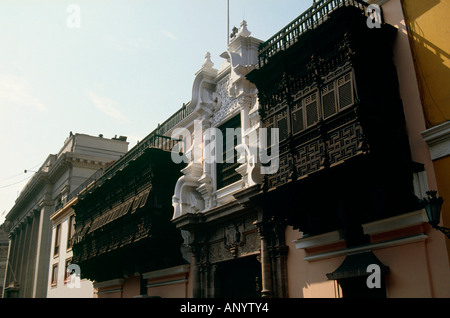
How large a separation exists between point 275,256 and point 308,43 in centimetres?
527

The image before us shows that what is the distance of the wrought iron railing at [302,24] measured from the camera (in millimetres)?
11172

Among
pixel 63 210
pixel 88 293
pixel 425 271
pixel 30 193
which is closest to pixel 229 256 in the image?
pixel 425 271

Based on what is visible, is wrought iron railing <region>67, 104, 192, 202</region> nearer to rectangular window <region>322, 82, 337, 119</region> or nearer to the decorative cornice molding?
rectangular window <region>322, 82, 337, 119</region>

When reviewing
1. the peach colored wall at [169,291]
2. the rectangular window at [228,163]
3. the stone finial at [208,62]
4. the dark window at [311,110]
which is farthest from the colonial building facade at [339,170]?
the stone finial at [208,62]

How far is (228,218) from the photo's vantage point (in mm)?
14344

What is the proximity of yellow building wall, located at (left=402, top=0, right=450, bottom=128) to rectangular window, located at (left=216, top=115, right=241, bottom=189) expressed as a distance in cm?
594

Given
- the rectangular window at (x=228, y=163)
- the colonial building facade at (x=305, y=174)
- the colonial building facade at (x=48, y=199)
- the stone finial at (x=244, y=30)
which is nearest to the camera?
the colonial building facade at (x=305, y=174)

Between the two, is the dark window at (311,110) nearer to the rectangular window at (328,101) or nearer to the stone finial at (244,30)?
the rectangular window at (328,101)

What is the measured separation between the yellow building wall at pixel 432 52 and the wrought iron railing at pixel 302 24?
121cm

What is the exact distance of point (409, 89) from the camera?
1024 centimetres

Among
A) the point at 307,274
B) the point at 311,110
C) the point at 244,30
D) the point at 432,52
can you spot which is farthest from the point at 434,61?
the point at 244,30

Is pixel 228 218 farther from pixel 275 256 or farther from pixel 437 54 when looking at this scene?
pixel 437 54

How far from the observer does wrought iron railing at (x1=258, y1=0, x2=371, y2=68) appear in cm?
1117
